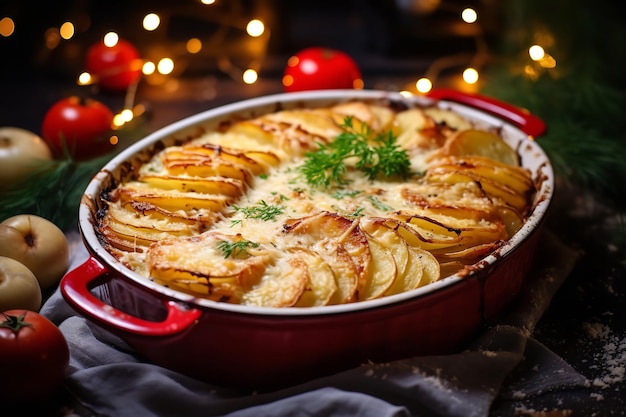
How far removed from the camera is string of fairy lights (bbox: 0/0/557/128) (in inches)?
163

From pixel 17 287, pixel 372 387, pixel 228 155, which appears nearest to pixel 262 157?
pixel 228 155

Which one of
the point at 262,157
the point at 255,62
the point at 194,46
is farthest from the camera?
the point at 194,46

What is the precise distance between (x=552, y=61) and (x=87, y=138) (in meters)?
2.58

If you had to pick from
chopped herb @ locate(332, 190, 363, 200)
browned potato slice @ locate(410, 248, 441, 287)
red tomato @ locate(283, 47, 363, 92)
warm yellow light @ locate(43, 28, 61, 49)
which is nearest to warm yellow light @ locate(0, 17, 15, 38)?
warm yellow light @ locate(43, 28, 61, 49)

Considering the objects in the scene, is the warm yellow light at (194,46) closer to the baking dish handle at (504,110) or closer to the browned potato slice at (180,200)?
the baking dish handle at (504,110)

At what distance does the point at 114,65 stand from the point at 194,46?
0.74m

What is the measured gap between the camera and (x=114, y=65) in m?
4.41

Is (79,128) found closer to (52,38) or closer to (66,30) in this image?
(52,38)

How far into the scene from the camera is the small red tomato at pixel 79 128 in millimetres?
3615

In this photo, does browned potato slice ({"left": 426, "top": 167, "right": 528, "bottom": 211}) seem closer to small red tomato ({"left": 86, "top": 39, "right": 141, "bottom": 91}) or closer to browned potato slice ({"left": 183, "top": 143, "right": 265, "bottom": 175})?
browned potato slice ({"left": 183, "top": 143, "right": 265, "bottom": 175})

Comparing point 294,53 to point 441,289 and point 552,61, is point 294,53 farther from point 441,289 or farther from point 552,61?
point 441,289

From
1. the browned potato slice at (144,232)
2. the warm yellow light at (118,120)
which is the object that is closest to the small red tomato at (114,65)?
the warm yellow light at (118,120)

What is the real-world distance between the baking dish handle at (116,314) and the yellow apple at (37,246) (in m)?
0.56

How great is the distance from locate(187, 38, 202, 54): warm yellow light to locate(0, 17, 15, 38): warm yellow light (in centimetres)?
114
